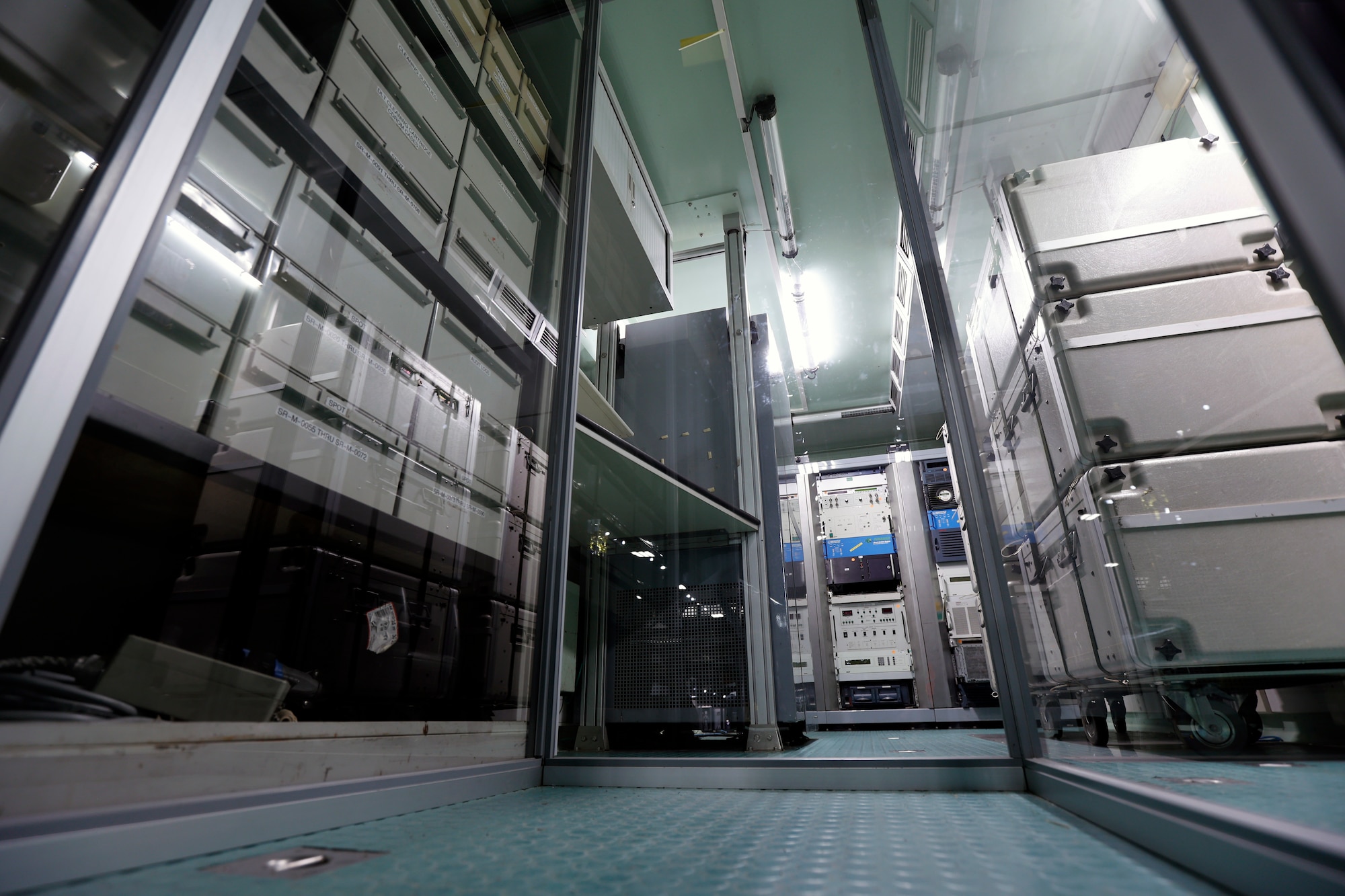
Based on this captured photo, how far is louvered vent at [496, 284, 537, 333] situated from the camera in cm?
197

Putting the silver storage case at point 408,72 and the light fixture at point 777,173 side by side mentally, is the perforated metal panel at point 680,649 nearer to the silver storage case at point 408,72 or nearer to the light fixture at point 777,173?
the silver storage case at point 408,72

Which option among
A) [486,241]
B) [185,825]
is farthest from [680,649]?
[185,825]

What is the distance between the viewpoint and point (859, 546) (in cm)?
280

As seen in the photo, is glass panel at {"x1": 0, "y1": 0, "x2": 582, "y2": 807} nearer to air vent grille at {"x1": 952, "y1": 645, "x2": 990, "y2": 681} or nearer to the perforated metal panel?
the perforated metal panel

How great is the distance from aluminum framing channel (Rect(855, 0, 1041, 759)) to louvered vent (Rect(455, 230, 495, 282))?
1.29 meters

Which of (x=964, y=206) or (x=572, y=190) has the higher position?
(x=572, y=190)

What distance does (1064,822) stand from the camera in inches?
33.8

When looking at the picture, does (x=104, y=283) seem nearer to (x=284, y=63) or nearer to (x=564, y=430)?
(x=284, y=63)

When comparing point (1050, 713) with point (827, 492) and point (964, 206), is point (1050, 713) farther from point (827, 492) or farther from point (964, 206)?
point (827, 492)

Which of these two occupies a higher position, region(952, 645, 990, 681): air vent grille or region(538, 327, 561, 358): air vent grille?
region(538, 327, 561, 358): air vent grille

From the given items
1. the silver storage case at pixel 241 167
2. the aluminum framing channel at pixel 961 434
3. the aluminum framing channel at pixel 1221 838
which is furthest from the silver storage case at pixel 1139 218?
the silver storage case at pixel 241 167

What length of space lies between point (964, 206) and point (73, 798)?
6.37 ft

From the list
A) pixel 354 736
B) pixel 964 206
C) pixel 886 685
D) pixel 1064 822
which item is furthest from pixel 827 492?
pixel 354 736

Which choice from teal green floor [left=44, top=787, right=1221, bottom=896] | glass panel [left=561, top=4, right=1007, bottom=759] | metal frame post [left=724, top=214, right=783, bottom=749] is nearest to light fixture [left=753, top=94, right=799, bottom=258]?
glass panel [left=561, top=4, right=1007, bottom=759]
